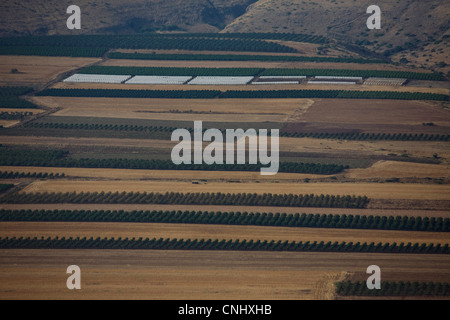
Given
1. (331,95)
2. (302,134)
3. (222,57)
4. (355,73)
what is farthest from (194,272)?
(222,57)

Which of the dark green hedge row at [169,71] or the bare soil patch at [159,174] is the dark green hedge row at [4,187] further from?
the dark green hedge row at [169,71]

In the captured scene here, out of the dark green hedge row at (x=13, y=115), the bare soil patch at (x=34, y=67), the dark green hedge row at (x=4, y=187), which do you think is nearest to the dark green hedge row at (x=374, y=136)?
the dark green hedge row at (x=4, y=187)

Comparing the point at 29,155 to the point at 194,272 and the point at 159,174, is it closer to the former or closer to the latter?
the point at 159,174

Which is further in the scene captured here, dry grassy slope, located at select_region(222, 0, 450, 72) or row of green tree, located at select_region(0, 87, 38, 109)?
dry grassy slope, located at select_region(222, 0, 450, 72)

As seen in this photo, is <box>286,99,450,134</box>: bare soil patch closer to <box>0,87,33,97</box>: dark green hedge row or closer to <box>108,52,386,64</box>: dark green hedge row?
<box>108,52,386,64</box>: dark green hedge row

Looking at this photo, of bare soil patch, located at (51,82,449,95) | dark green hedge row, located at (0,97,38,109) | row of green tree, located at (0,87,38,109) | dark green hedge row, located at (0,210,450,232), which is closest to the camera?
dark green hedge row, located at (0,210,450,232)

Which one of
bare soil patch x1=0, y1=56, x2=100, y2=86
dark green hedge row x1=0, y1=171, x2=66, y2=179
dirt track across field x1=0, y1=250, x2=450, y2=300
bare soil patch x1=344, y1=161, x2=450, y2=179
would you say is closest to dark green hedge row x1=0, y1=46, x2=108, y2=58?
bare soil patch x1=0, y1=56, x2=100, y2=86

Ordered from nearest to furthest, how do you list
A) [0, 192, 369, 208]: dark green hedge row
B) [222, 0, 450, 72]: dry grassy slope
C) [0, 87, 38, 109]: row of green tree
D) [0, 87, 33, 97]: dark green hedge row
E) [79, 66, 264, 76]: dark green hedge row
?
1. [0, 192, 369, 208]: dark green hedge row
2. [0, 87, 38, 109]: row of green tree
3. [0, 87, 33, 97]: dark green hedge row
4. [79, 66, 264, 76]: dark green hedge row
5. [222, 0, 450, 72]: dry grassy slope
